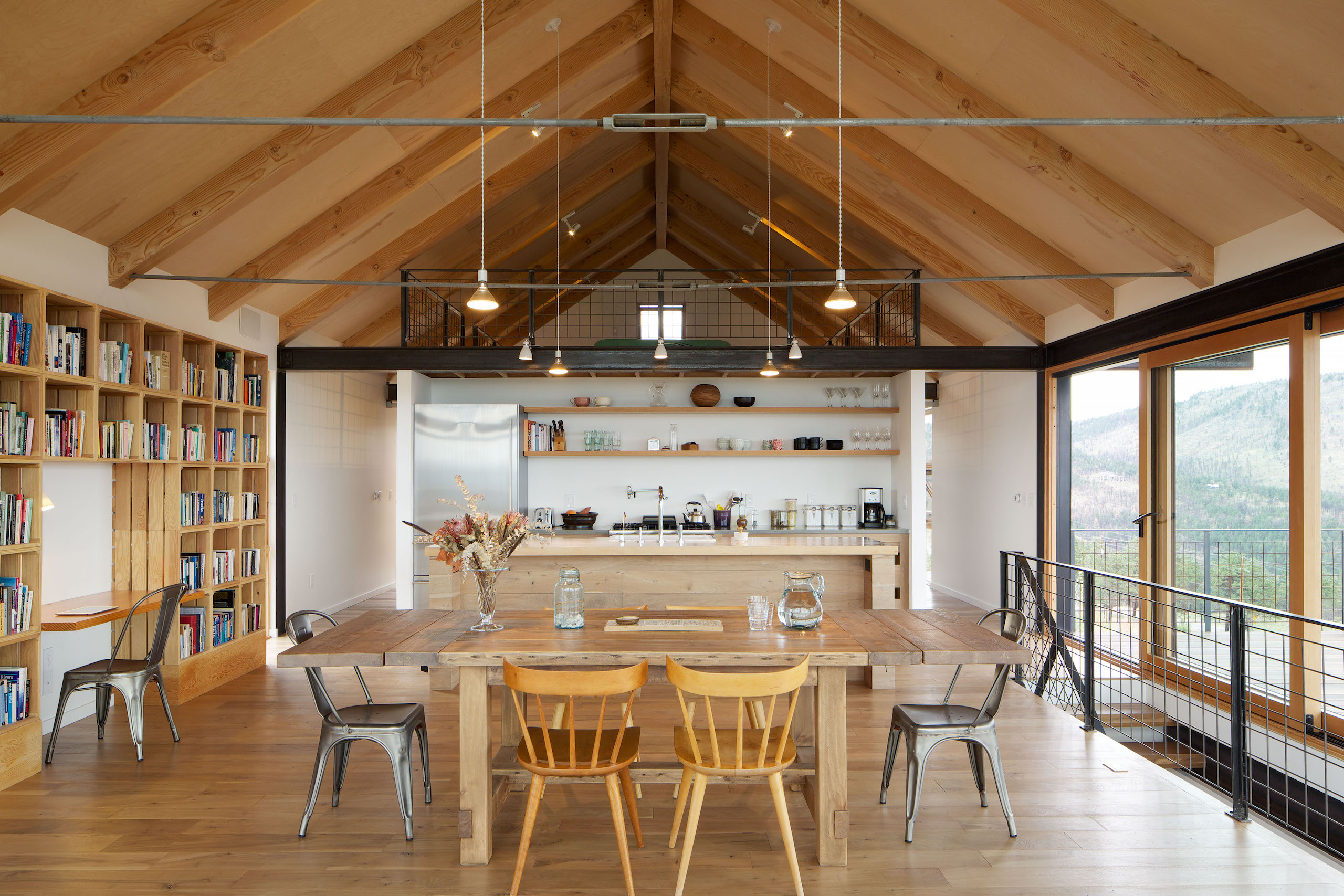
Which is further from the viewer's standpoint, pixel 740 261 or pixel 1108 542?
pixel 740 261

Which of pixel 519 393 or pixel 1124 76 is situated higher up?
pixel 1124 76

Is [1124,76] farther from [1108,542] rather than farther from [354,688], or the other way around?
[354,688]

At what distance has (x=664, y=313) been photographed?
29.7ft

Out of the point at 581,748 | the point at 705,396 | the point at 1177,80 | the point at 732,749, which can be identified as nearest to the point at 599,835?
the point at 581,748

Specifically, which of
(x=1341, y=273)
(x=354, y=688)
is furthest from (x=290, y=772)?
(x=1341, y=273)

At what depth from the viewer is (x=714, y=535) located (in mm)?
6391

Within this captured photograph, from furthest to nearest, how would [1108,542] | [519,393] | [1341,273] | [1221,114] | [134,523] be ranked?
[519,393], [1108,542], [134,523], [1341,273], [1221,114]

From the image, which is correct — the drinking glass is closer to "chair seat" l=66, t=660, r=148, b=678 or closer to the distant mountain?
"chair seat" l=66, t=660, r=148, b=678

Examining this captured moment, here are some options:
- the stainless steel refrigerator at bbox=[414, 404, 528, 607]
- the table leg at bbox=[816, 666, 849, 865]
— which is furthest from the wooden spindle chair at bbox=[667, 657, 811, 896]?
the stainless steel refrigerator at bbox=[414, 404, 528, 607]

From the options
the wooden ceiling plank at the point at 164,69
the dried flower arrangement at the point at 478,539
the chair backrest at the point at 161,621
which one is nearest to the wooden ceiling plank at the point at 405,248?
the wooden ceiling plank at the point at 164,69

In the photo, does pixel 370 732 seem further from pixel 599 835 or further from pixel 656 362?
pixel 656 362

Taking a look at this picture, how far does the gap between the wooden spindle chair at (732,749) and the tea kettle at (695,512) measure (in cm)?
518

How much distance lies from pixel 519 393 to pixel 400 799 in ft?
18.9

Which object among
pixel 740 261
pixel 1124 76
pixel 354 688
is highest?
pixel 740 261
